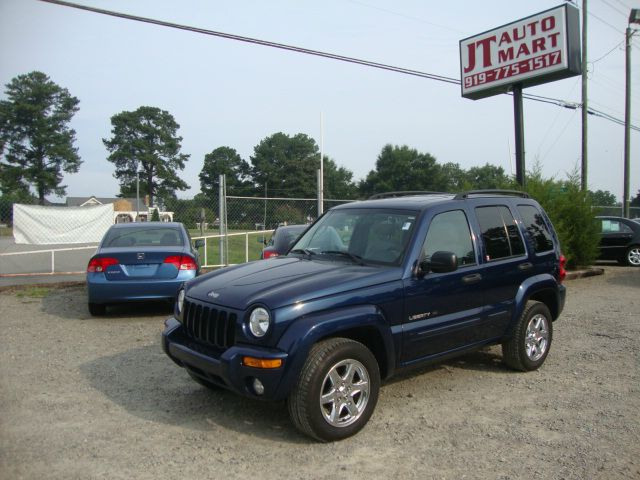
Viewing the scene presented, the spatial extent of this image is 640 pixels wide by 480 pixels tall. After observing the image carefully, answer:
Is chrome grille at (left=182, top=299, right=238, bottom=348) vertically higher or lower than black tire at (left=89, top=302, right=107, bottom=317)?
higher

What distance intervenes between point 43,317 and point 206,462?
5680 millimetres

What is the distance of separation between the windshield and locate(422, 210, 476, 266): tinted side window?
201mm

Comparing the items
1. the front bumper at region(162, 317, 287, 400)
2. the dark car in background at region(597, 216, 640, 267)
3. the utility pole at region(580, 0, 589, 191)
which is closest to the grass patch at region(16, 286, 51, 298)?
the front bumper at region(162, 317, 287, 400)

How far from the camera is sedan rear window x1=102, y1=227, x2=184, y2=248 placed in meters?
8.34

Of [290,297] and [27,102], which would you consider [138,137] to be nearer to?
→ [27,102]

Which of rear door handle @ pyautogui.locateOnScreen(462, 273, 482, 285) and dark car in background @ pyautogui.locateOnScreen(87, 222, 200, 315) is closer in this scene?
rear door handle @ pyautogui.locateOnScreen(462, 273, 482, 285)

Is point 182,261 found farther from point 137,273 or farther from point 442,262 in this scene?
point 442,262

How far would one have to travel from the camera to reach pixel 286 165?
3253 inches

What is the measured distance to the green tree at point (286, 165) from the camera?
8000 centimetres

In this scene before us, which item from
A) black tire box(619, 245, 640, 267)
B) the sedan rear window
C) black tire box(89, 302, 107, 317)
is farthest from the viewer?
black tire box(619, 245, 640, 267)

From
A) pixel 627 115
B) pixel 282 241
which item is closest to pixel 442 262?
pixel 282 241

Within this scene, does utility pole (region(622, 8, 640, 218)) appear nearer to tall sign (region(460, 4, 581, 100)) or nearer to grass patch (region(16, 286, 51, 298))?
tall sign (region(460, 4, 581, 100))

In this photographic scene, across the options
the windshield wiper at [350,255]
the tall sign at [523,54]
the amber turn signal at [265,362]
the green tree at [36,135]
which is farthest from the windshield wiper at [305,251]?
the green tree at [36,135]

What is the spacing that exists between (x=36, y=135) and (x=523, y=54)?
2420 inches
